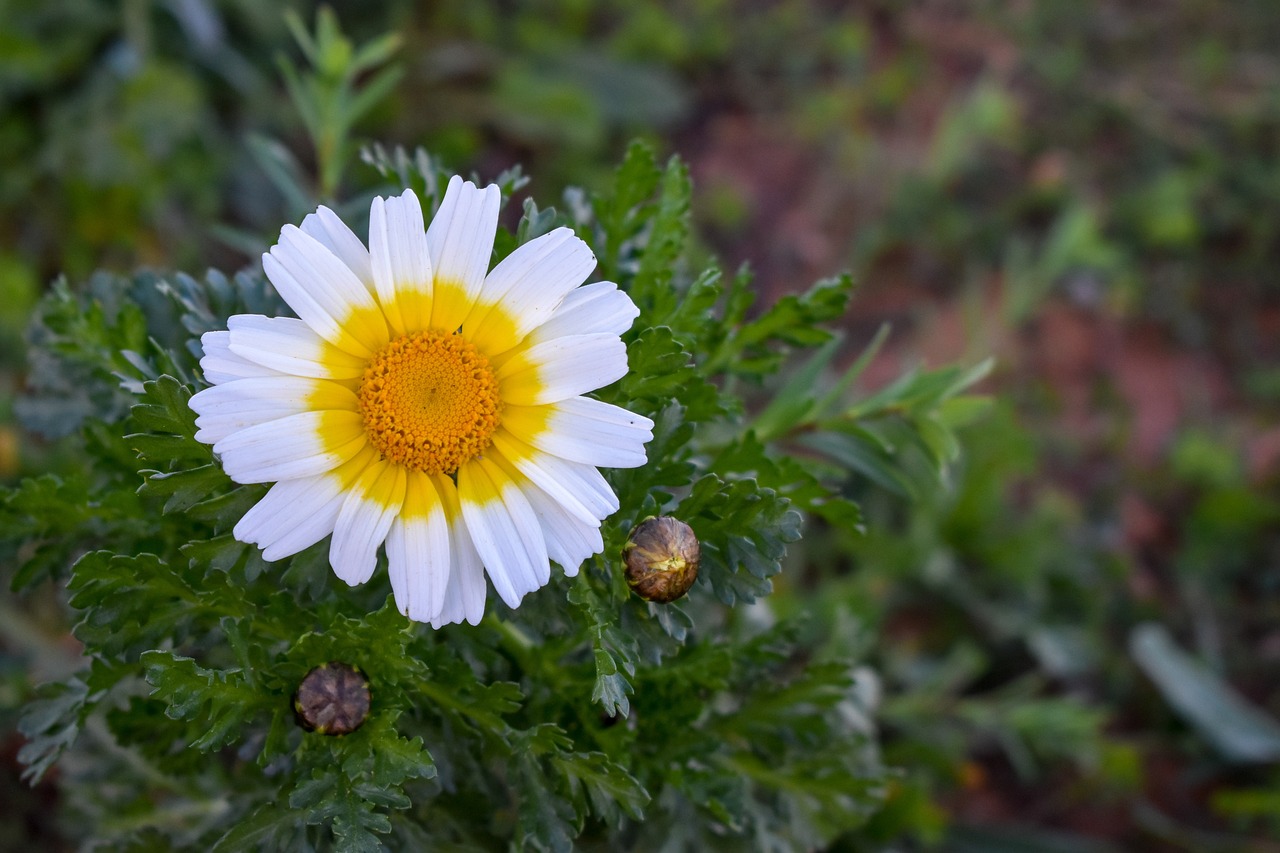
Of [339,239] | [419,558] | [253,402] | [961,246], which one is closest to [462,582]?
[419,558]

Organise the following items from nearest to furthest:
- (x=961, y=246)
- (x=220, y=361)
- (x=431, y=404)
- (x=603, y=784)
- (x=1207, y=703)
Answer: (x=220, y=361) → (x=431, y=404) → (x=603, y=784) → (x=1207, y=703) → (x=961, y=246)

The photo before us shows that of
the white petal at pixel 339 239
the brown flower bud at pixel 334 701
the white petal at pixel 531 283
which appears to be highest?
the white petal at pixel 339 239

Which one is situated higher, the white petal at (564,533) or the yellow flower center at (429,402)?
the yellow flower center at (429,402)

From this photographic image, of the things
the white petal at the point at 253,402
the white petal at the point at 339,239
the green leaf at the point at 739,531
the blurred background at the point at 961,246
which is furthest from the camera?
the blurred background at the point at 961,246

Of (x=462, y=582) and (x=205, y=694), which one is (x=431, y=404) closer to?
(x=462, y=582)

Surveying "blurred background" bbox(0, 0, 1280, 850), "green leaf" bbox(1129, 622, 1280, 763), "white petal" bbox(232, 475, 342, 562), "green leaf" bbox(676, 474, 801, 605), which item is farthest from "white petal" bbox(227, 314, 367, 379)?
"green leaf" bbox(1129, 622, 1280, 763)

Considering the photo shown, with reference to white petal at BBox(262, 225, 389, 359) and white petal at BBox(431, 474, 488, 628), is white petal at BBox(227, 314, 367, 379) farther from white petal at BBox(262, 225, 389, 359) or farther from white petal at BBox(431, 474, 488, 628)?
white petal at BBox(431, 474, 488, 628)

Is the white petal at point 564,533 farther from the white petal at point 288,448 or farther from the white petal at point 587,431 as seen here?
the white petal at point 288,448

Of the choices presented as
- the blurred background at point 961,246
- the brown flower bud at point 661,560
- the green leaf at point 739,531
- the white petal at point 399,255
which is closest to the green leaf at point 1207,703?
the blurred background at point 961,246
